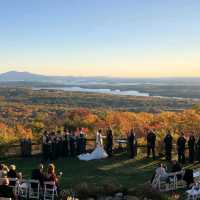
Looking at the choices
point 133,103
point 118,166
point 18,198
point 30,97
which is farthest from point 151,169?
point 30,97

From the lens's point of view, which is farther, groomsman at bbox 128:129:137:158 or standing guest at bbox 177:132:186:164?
groomsman at bbox 128:129:137:158

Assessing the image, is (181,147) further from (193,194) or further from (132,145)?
(193,194)

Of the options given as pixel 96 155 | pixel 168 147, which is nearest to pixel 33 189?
pixel 96 155

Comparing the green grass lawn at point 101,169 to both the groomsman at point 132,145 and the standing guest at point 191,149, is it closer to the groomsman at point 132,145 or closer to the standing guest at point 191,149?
the groomsman at point 132,145

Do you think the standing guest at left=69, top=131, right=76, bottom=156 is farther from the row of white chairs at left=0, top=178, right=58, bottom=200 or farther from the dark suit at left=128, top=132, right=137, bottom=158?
the row of white chairs at left=0, top=178, right=58, bottom=200

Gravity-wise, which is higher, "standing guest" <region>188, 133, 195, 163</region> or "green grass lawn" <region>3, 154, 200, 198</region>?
"standing guest" <region>188, 133, 195, 163</region>

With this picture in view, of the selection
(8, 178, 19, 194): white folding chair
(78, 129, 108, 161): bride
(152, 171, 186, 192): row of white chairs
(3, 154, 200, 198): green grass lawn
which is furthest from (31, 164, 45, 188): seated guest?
(78, 129, 108, 161): bride

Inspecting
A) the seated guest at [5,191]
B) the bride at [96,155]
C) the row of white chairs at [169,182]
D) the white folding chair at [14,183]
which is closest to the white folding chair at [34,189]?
the white folding chair at [14,183]

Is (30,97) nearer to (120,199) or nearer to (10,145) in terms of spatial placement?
(10,145)
